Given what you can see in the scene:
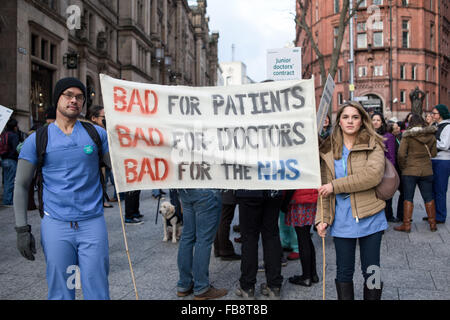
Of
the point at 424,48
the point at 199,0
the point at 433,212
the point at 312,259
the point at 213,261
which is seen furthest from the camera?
the point at 199,0

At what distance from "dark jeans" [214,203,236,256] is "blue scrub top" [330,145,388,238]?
2416 mm

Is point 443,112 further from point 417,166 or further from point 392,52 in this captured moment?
point 392,52

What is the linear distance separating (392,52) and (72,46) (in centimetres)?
4180

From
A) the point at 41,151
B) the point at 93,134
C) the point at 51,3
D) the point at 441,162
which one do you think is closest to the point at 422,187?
the point at 441,162

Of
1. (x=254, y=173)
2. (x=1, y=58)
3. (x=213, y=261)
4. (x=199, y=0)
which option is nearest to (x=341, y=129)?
(x=254, y=173)

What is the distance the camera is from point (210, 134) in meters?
3.50

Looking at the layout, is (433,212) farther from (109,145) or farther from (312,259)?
(109,145)

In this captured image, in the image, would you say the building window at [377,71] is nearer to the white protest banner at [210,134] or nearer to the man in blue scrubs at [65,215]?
the white protest banner at [210,134]

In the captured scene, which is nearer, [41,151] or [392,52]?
[41,151]

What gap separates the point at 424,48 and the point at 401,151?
52.0m

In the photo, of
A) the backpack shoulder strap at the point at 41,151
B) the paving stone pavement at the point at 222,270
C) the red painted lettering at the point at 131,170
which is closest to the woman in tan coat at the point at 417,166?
the paving stone pavement at the point at 222,270

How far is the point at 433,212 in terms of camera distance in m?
6.88

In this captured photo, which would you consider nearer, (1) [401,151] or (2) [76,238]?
(2) [76,238]

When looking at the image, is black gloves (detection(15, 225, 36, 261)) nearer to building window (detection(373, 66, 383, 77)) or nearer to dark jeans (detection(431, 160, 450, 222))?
dark jeans (detection(431, 160, 450, 222))
